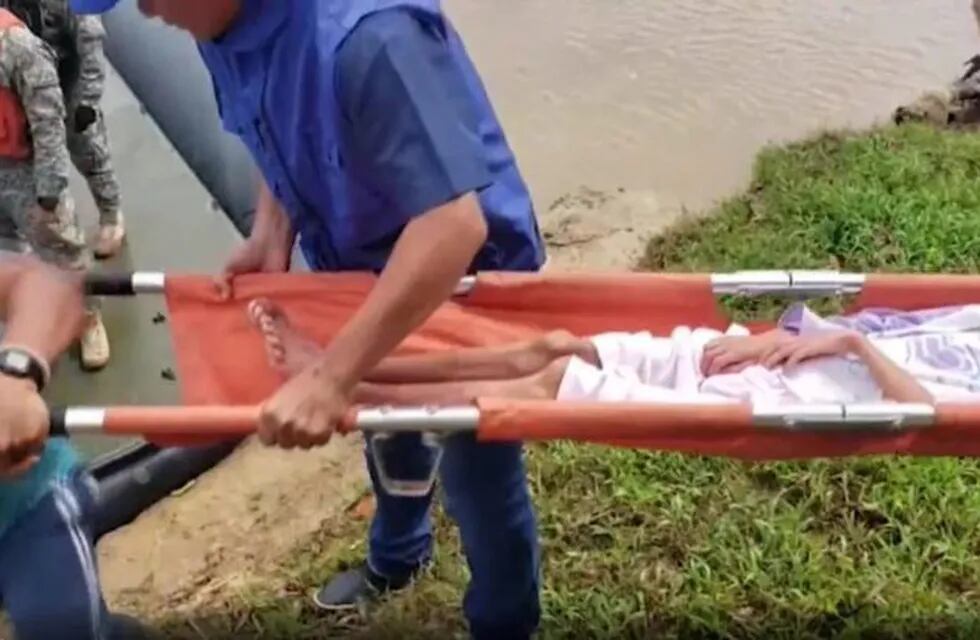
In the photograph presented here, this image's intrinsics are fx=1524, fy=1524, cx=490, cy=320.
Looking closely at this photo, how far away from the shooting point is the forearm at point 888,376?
2.61 metres

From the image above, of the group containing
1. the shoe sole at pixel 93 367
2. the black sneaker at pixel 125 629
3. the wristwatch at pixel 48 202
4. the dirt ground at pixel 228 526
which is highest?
the wristwatch at pixel 48 202

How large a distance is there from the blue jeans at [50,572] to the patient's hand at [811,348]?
127cm

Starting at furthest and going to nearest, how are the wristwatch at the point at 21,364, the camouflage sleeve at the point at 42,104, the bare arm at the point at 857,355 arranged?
the camouflage sleeve at the point at 42,104
the bare arm at the point at 857,355
the wristwatch at the point at 21,364

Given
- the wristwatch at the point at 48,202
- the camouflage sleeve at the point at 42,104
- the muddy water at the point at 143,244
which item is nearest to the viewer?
the camouflage sleeve at the point at 42,104

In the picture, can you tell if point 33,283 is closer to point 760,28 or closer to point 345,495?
point 345,495

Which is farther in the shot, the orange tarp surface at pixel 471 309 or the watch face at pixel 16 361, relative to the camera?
the orange tarp surface at pixel 471 309

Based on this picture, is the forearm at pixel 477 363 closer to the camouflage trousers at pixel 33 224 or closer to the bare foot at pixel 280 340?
the bare foot at pixel 280 340

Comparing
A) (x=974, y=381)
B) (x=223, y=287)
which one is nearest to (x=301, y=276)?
(x=223, y=287)

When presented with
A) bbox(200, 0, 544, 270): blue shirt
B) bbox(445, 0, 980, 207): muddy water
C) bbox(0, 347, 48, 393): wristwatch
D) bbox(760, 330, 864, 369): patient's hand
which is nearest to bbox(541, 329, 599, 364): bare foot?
bbox(760, 330, 864, 369): patient's hand

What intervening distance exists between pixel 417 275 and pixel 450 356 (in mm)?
732

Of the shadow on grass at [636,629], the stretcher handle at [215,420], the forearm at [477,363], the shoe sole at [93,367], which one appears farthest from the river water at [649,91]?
the stretcher handle at [215,420]

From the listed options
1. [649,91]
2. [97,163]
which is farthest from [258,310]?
[649,91]

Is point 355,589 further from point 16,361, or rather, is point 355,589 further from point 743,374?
point 16,361

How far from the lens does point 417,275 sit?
2055mm
